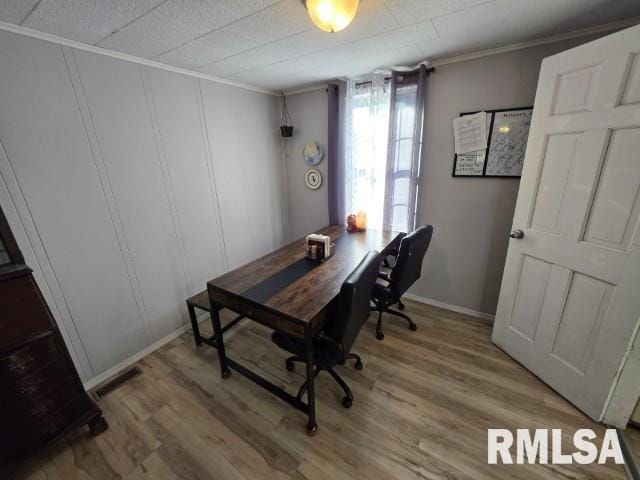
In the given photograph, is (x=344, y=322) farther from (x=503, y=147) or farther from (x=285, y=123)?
(x=285, y=123)

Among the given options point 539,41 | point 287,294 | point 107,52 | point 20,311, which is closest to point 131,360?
point 20,311

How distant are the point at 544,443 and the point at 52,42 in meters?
3.58

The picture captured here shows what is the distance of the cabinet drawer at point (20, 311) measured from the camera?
3.63 ft

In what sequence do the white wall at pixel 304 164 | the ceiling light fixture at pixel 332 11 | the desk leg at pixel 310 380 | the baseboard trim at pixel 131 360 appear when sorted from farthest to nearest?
1. the white wall at pixel 304 164
2. the baseboard trim at pixel 131 360
3. the desk leg at pixel 310 380
4. the ceiling light fixture at pixel 332 11

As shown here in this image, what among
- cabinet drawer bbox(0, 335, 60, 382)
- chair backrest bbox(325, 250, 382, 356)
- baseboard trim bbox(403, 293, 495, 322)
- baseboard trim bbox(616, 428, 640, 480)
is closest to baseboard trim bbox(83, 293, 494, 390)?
baseboard trim bbox(403, 293, 495, 322)

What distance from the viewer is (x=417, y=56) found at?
200 centimetres

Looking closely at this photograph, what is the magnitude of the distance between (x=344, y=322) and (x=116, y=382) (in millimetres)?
1795

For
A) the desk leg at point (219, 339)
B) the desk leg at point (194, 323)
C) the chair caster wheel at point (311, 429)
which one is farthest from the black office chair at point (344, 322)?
the desk leg at point (194, 323)

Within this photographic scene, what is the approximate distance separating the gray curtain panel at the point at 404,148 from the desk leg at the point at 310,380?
5.42 feet

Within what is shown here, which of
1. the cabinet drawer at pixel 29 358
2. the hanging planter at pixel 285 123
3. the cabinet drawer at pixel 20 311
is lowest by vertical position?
the cabinet drawer at pixel 29 358

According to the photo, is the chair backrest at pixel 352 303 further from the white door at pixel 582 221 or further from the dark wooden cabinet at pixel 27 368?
the dark wooden cabinet at pixel 27 368

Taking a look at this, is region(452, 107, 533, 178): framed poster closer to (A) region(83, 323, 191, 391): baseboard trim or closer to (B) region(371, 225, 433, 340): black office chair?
(B) region(371, 225, 433, 340): black office chair

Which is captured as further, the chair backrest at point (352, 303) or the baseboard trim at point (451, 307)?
the baseboard trim at point (451, 307)

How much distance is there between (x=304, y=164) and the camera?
10.1 feet
